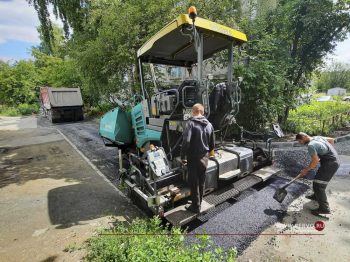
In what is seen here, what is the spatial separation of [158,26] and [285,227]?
6.65 metres

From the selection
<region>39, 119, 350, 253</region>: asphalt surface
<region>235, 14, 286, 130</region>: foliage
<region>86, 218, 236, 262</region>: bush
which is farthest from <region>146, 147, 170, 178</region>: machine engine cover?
<region>235, 14, 286, 130</region>: foliage

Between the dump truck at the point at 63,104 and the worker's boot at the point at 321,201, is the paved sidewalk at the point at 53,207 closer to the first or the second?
the worker's boot at the point at 321,201

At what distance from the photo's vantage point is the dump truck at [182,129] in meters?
3.41

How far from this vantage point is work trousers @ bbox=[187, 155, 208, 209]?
3260 millimetres

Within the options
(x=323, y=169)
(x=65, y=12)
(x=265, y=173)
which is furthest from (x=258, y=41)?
(x=65, y=12)

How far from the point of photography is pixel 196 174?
10.8 ft

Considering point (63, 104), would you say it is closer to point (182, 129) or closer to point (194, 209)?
point (182, 129)

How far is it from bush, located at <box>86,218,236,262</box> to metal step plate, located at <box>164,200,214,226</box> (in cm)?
19

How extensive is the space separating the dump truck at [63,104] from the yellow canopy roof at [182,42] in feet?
45.5

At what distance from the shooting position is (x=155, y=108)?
176 inches

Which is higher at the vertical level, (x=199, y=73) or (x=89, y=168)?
(x=199, y=73)

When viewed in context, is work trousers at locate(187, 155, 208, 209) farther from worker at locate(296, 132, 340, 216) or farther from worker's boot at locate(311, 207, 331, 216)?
worker's boot at locate(311, 207, 331, 216)

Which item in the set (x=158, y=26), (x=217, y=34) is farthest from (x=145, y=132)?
(x=158, y=26)

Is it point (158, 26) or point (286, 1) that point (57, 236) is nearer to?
point (158, 26)
